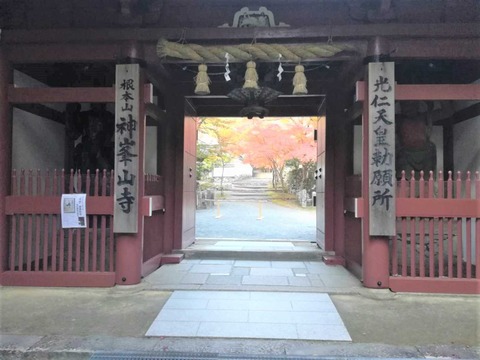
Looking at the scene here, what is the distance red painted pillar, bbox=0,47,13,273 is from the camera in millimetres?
5562

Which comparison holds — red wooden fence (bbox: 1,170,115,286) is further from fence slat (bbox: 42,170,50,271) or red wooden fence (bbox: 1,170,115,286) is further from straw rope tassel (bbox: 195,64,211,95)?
straw rope tassel (bbox: 195,64,211,95)

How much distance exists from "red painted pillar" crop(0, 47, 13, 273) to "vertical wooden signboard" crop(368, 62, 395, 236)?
17.7ft

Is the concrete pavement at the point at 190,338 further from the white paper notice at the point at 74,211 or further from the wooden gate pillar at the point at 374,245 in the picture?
the white paper notice at the point at 74,211

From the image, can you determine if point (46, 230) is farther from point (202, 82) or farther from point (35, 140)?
point (202, 82)

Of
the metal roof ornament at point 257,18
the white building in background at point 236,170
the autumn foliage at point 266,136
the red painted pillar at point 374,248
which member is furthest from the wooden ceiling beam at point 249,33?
the white building in background at point 236,170

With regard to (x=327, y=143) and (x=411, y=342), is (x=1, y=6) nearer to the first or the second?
(x=327, y=143)

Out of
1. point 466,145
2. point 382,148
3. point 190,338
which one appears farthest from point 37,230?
point 466,145

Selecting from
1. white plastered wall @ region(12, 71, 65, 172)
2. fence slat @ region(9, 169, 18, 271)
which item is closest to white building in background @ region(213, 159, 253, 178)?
white plastered wall @ region(12, 71, 65, 172)

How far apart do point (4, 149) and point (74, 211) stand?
4.80 feet

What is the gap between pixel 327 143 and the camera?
7.53 metres

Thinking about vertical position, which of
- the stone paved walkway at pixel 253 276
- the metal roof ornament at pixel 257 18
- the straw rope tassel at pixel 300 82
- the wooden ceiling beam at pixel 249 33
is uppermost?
the metal roof ornament at pixel 257 18

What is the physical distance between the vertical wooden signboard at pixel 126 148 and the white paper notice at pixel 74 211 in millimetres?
507

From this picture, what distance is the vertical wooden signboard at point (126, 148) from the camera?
5371 millimetres

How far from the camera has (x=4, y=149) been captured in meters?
5.61
